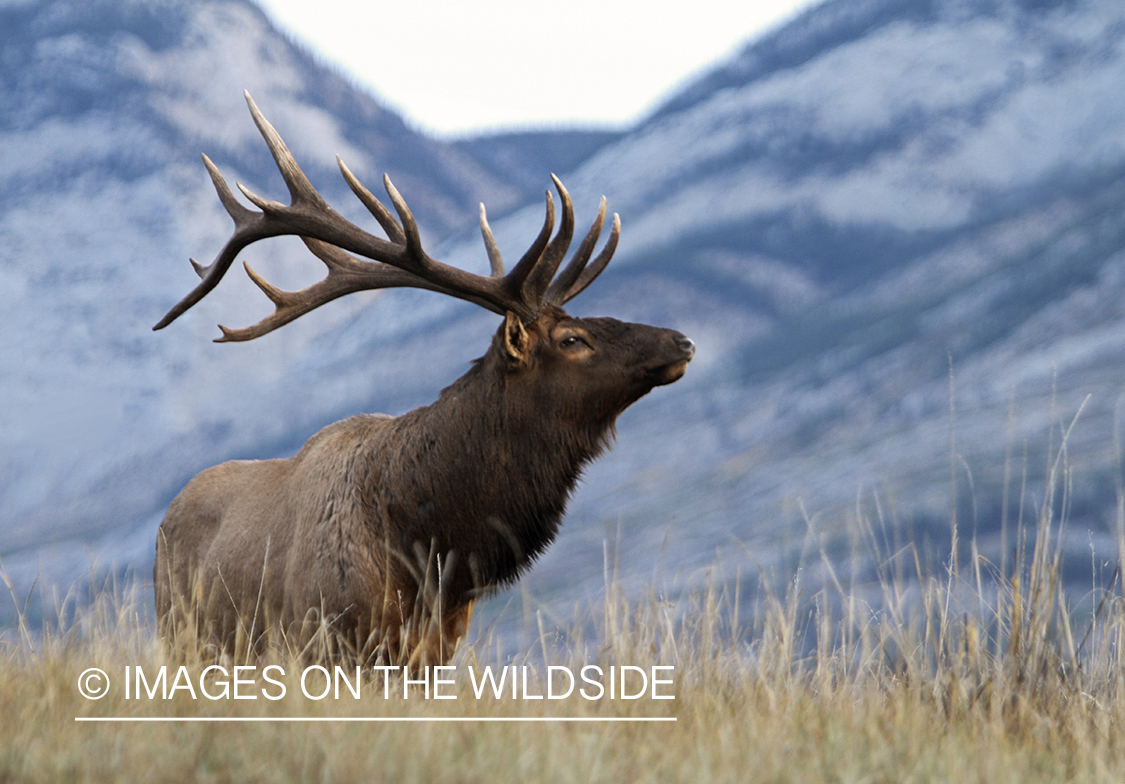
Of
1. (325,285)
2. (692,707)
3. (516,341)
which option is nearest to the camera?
(692,707)

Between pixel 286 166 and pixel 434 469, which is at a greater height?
pixel 286 166

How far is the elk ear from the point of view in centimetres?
478

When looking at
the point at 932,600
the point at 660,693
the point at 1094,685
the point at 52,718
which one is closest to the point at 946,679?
the point at 932,600

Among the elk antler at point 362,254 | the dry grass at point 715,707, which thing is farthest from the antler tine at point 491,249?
the dry grass at point 715,707

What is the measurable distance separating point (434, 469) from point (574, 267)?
140 centimetres

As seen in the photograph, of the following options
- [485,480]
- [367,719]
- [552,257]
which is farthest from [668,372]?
[367,719]

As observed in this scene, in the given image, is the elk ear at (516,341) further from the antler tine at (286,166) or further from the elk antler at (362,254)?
the antler tine at (286,166)

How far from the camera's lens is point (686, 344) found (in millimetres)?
4750

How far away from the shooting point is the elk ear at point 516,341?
4.78 meters

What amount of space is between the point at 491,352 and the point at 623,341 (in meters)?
0.62

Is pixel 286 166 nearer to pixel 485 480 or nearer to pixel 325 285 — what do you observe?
pixel 325 285

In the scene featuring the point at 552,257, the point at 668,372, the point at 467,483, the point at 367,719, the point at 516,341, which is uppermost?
the point at 552,257

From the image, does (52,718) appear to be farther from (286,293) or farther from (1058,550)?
(1058,550)

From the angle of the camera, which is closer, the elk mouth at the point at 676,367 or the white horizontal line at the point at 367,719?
the white horizontal line at the point at 367,719
